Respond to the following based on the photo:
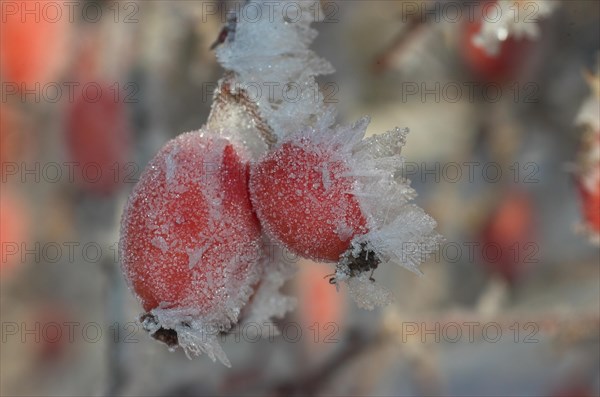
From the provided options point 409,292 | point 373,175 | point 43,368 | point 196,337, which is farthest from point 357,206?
point 43,368

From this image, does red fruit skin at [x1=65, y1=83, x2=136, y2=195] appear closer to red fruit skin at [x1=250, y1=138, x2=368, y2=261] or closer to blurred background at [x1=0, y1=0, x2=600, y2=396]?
blurred background at [x1=0, y1=0, x2=600, y2=396]

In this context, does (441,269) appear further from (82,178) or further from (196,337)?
(196,337)

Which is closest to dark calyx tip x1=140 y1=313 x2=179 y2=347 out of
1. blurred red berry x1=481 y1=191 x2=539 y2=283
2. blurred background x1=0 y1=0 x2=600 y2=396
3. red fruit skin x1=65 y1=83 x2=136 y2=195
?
blurred background x1=0 y1=0 x2=600 y2=396

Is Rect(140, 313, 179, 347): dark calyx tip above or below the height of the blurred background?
below

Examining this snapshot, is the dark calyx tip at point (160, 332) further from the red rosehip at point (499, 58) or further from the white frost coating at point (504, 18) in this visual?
the red rosehip at point (499, 58)

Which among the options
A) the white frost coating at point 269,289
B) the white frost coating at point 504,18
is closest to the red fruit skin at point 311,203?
the white frost coating at point 269,289

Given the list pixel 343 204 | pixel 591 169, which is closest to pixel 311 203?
pixel 343 204

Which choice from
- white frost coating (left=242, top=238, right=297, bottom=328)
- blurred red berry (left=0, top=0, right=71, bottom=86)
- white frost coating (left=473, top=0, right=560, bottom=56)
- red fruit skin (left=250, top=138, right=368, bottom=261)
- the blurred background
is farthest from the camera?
blurred red berry (left=0, top=0, right=71, bottom=86)
